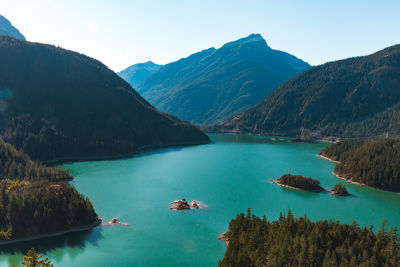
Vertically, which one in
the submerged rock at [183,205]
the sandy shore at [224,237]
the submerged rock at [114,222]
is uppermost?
the submerged rock at [183,205]

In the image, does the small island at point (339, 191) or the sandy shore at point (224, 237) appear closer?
the sandy shore at point (224, 237)

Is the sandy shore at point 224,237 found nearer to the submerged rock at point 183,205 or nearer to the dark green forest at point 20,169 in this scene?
the submerged rock at point 183,205

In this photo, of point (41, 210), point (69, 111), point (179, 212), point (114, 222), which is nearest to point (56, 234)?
point (41, 210)

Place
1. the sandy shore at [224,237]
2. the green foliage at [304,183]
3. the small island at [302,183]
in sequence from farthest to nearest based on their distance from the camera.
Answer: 1. the green foliage at [304,183]
2. the small island at [302,183]
3. the sandy shore at [224,237]

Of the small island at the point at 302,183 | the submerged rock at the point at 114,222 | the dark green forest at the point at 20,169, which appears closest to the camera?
the submerged rock at the point at 114,222

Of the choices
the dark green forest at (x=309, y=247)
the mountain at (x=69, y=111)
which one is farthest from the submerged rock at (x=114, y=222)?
the mountain at (x=69, y=111)

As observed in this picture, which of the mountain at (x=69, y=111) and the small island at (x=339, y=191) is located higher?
Result: the mountain at (x=69, y=111)
